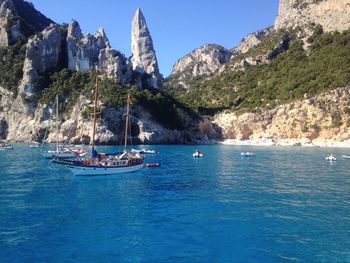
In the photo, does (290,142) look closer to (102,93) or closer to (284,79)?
(284,79)

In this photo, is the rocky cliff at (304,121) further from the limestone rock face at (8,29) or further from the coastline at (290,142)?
the limestone rock face at (8,29)

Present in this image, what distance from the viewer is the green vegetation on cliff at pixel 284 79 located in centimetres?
11319

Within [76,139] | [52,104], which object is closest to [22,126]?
[52,104]

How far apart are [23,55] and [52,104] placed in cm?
2853

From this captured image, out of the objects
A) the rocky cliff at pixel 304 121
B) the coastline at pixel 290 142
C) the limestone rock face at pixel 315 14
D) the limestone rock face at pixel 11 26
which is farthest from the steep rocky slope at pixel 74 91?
the limestone rock face at pixel 315 14

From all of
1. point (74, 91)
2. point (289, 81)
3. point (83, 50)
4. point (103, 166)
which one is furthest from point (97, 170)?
point (289, 81)

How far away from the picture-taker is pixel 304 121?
347ft

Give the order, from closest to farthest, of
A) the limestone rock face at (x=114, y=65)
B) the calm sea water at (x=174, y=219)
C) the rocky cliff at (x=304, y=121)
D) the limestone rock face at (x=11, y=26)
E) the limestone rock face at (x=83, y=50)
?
the calm sea water at (x=174, y=219) → the rocky cliff at (x=304, y=121) → the limestone rock face at (x=114, y=65) → the limestone rock face at (x=83, y=50) → the limestone rock face at (x=11, y=26)

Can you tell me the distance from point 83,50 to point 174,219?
110 metres

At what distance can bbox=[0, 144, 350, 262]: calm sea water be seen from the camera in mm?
16359

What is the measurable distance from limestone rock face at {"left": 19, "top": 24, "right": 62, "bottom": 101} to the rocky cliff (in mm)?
64564

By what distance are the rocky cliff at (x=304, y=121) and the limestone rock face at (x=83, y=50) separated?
172 ft

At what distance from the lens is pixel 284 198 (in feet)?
92.8

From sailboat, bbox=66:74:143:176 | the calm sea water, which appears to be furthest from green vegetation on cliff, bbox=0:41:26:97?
the calm sea water
